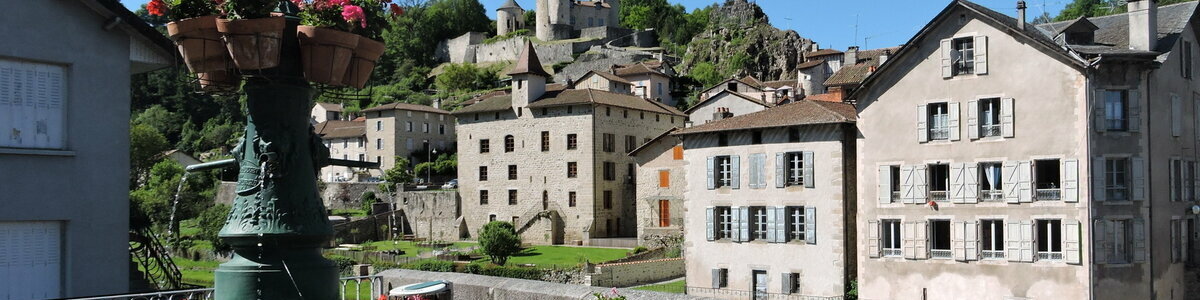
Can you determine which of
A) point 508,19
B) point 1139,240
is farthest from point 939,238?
point 508,19

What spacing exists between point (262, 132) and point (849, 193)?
27.0 meters

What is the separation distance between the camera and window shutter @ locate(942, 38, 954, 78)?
92.1 ft

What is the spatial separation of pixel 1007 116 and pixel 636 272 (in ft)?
53.4

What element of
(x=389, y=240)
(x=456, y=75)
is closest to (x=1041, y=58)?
(x=389, y=240)

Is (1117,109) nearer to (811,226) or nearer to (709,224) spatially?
(811,226)

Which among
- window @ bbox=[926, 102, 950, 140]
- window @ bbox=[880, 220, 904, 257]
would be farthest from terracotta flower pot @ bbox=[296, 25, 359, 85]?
window @ bbox=[880, 220, 904, 257]

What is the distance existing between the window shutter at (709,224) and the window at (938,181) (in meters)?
7.70

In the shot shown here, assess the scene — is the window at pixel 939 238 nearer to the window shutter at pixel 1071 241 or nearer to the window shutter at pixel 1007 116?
the window shutter at pixel 1007 116

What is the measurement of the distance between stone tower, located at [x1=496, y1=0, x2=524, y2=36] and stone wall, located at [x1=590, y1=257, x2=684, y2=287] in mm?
94198

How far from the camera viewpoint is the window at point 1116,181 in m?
25.8

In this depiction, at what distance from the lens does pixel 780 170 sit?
3180cm

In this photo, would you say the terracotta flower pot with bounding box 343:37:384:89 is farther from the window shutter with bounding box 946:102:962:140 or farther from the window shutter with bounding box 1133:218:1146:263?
the window shutter with bounding box 1133:218:1146:263

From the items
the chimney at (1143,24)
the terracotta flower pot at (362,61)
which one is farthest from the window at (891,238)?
the terracotta flower pot at (362,61)

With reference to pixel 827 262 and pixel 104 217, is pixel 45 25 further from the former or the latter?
pixel 827 262
